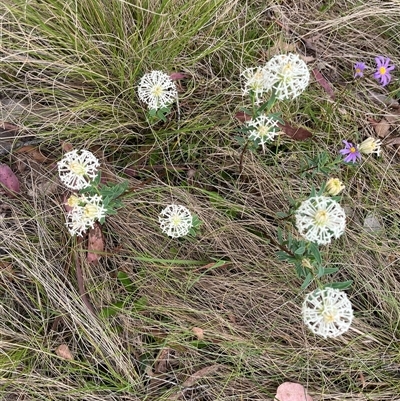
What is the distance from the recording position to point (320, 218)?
1.60 m

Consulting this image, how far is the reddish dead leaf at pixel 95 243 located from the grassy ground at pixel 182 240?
50mm

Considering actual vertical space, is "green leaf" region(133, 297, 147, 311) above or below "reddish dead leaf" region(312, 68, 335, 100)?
below

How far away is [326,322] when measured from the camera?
1.65 meters

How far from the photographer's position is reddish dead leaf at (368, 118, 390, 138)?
2.62 metres

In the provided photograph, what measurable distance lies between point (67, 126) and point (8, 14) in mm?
657

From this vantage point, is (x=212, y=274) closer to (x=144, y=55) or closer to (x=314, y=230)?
(x=314, y=230)

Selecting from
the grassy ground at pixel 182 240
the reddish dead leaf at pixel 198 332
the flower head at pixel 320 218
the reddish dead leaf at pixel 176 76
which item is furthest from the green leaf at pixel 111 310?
the reddish dead leaf at pixel 176 76

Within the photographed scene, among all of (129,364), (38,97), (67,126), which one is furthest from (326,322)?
(38,97)

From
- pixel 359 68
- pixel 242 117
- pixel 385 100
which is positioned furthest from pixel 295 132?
pixel 385 100

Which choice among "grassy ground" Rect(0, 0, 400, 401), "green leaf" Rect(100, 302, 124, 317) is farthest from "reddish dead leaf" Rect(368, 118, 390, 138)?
"green leaf" Rect(100, 302, 124, 317)

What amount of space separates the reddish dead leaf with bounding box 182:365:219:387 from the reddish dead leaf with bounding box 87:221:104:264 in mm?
715

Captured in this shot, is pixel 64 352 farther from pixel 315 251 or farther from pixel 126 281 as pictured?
pixel 315 251

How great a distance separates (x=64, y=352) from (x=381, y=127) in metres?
2.02

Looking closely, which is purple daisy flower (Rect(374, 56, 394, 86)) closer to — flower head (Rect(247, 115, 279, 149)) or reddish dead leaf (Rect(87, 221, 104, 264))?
flower head (Rect(247, 115, 279, 149))
